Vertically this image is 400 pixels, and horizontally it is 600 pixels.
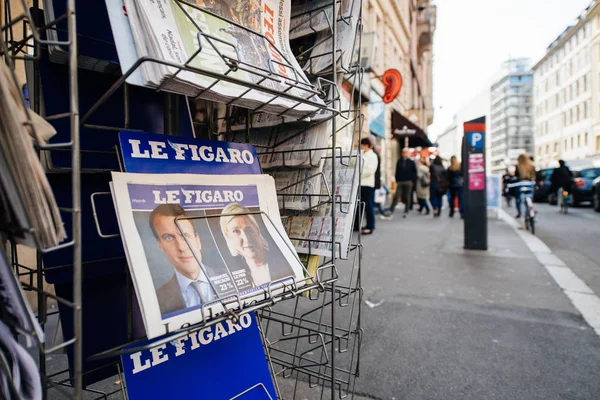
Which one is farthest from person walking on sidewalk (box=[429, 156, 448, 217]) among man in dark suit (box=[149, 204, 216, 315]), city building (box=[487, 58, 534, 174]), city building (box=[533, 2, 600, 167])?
city building (box=[487, 58, 534, 174])

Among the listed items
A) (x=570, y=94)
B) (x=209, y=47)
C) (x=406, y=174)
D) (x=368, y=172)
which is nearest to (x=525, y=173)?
(x=406, y=174)

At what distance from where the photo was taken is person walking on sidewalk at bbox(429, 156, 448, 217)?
11.0 meters

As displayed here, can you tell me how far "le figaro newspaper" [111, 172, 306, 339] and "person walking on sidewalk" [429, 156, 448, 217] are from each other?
10512mm

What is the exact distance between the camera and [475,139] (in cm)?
568

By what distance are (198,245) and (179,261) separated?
0.26 feet

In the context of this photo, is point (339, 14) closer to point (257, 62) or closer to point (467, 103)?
point (257, 62)

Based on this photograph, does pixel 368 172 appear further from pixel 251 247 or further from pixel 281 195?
pixel 251 247

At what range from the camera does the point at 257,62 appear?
1128mm

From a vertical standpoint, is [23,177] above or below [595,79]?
below

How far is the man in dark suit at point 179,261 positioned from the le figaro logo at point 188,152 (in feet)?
0.59

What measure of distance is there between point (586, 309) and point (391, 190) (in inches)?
Result: 536

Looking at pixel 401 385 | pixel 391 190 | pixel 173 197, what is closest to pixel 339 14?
pixel 173 197

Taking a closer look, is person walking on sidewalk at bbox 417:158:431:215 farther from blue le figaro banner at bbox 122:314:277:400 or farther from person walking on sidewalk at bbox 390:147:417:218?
blue le figaro banner at bbox 122:314:277:400

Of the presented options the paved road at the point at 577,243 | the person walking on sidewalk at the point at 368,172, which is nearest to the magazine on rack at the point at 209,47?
the paved road at the point at 577,243
